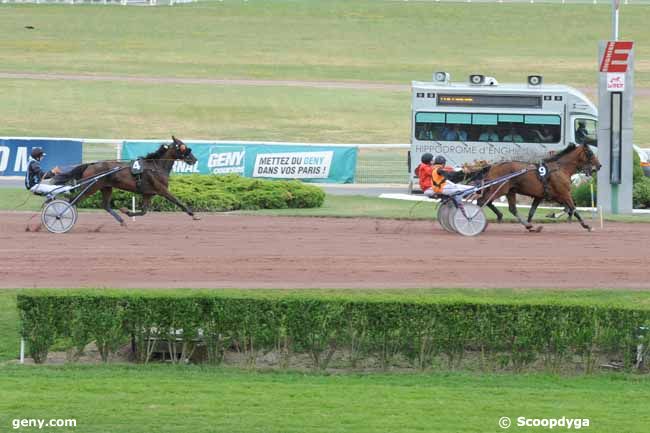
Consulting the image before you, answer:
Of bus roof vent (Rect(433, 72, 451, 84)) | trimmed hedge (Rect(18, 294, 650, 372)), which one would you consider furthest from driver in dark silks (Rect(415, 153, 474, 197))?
bus roof vent (Rect(433, 72, 451, 84))

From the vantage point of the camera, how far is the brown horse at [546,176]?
1969 cm

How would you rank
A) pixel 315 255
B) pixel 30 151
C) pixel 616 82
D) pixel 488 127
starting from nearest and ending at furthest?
pixel 315 255 < pixel 616 82 < pixel 488 127 < pixel 30 151

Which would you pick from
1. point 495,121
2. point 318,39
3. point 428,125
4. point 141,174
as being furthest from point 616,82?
point 318,39

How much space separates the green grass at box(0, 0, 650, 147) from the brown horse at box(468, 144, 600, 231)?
2031cm

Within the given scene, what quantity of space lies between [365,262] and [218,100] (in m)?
30.5

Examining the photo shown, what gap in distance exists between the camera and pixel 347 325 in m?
11.9

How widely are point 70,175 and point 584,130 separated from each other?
13.1 metres

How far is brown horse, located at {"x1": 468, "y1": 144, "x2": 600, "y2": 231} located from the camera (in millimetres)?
19688

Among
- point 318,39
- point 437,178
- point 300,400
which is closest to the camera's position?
point 300,400

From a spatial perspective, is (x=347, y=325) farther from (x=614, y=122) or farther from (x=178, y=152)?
(x=614, y=122)

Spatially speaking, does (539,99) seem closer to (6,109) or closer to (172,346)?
(172,346)

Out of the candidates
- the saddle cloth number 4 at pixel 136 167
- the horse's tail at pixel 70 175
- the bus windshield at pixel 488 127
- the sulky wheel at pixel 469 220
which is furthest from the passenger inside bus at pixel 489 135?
the horse's tail at pixel 70 175

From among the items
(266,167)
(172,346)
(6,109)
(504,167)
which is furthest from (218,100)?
(172,346)

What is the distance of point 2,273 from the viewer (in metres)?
16.1
